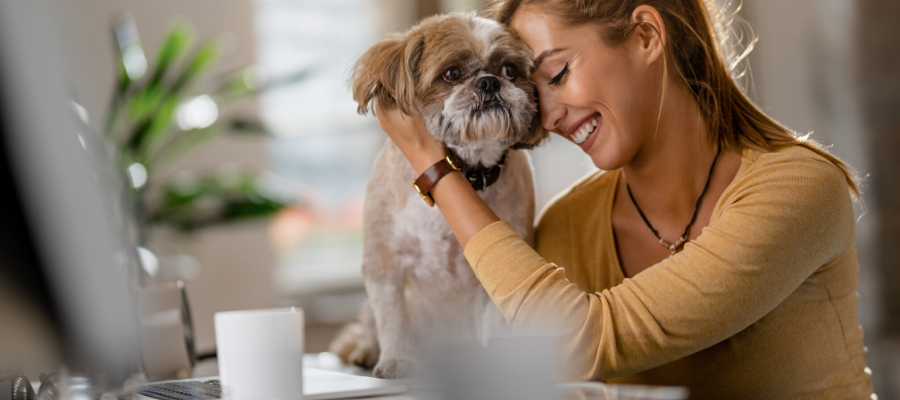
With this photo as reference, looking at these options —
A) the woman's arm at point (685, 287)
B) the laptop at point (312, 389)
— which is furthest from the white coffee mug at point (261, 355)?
the woman's arm at point (685, 287)

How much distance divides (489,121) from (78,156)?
0.92 metres

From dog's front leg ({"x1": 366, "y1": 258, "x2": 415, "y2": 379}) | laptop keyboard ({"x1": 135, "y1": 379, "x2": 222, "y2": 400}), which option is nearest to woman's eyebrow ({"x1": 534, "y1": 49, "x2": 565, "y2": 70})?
dog's front leg ({"x1": 366, "y1": 258, "x2": 415, "y2": 379})

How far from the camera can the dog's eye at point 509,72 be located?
1.27 metres

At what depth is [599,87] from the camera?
3.60 feet

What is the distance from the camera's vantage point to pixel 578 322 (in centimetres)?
91

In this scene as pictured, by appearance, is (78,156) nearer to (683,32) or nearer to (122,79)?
(683,32)

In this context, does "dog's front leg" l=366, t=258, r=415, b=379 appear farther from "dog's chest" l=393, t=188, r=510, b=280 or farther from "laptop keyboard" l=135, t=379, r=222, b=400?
"laptop keyboard" l=135, t=379, r=222, b=400

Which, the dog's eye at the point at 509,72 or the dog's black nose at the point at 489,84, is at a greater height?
the dog's eye at the point at 509,72

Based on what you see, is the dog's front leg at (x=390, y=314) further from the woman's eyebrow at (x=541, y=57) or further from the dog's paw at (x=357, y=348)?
the woman's eyebrow at (x=541, y=57)

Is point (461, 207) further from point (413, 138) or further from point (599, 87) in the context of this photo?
point (599, 87)

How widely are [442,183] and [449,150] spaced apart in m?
0.27

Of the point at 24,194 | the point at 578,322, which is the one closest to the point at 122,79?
the point at 578,322

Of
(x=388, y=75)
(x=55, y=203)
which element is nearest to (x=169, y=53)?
(x=388, y=75)

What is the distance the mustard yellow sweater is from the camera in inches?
35.5
